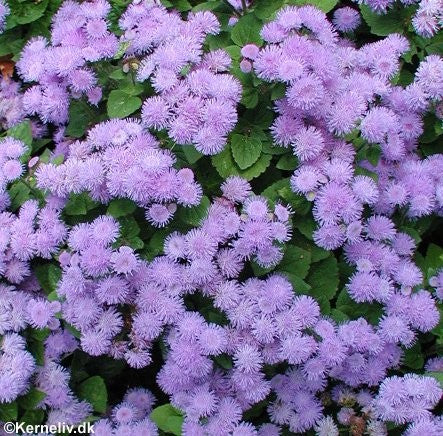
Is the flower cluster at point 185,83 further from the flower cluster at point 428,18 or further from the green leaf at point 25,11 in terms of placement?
the flower cluster at point 428,18

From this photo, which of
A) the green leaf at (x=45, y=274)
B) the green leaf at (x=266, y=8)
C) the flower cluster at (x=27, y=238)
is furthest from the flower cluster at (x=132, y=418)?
the green leaf at (x=266, y=8)

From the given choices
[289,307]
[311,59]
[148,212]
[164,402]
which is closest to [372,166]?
[311,59]

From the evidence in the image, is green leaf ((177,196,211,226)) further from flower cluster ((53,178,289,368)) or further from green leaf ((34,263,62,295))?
green leaf ((34,263,62,295))

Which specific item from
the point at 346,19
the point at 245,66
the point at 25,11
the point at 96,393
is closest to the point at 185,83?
the point at 245,66

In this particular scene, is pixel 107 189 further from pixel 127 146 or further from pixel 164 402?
pixel 164 402

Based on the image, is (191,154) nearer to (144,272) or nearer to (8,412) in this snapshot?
(144,272)
